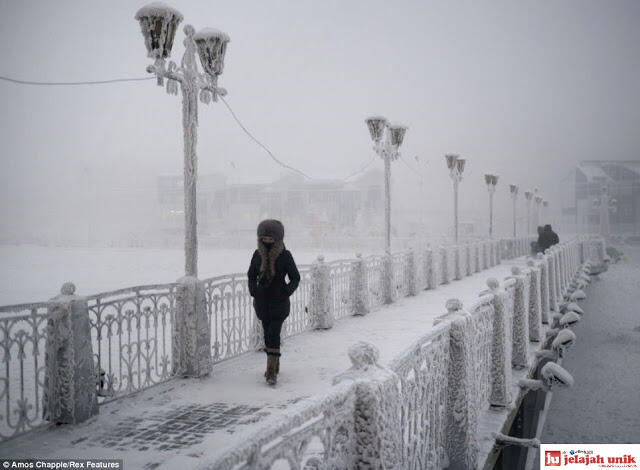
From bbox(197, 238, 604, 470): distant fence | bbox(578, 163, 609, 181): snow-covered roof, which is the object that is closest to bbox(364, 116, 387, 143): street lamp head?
bbox(197, 238, 604, 470): distant fence

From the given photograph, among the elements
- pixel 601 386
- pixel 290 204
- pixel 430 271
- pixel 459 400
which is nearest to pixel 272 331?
pixel 459 400

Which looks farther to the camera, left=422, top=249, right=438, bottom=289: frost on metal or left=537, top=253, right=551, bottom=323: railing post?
left=422, top=249, right=438, bottom=289: frost on metal

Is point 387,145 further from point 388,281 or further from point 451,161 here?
point 451,161

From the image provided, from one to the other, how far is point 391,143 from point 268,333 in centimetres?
1074

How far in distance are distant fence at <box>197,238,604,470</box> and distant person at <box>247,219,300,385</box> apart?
192 centimetres

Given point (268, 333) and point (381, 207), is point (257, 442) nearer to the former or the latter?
point (268, 333)

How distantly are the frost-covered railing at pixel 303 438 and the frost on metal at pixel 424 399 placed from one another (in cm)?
54

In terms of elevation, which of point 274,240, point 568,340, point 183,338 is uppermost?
point 274,240

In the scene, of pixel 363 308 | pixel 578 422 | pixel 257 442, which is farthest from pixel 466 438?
pixel 363 308

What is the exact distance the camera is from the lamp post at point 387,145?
14.8 metres

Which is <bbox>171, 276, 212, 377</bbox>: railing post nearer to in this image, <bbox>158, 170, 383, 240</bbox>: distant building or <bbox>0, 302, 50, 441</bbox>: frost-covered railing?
<bbox>0, 302, 50, 441</bbox>: frost-covered railing

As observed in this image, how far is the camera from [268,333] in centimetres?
670

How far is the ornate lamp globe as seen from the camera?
305 inches

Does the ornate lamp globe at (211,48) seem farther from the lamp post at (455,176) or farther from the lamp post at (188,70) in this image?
the lamp post at (455,176)
